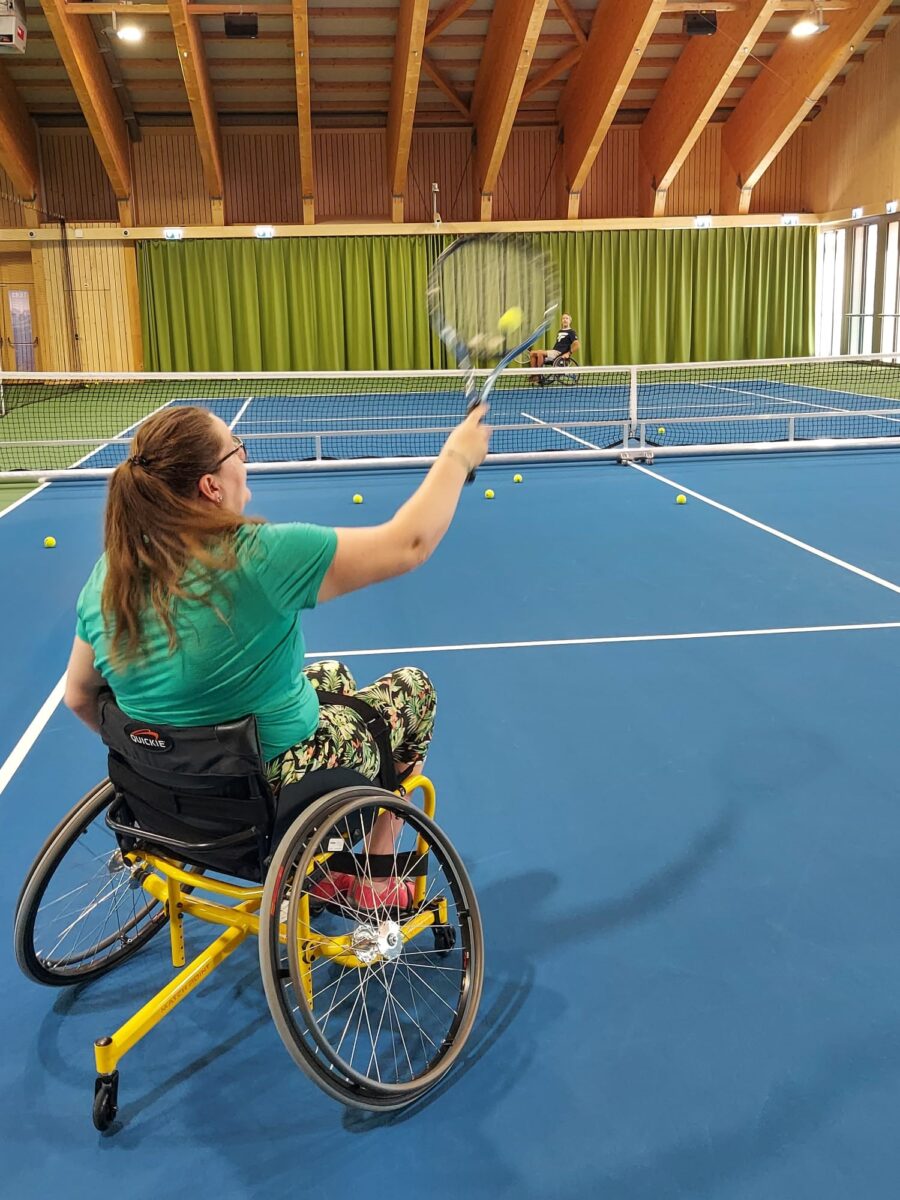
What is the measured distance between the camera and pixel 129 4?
14367mm

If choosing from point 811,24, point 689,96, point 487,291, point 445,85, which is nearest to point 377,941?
point 487,291

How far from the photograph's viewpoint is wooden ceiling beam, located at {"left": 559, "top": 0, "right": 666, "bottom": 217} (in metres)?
15.7

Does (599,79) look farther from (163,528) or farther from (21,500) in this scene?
(163,528)

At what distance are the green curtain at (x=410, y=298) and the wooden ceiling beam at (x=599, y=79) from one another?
1.65 meters

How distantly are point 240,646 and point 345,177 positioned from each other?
20915 mm

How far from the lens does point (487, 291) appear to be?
3.10m

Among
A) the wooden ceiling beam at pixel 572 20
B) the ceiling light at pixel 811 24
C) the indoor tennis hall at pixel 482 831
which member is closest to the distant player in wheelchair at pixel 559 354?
the wooden ceiling beam at pixel 572 20

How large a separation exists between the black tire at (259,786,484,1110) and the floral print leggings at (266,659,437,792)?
0.38ft

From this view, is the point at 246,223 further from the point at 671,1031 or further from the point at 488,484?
the point at 671,1031

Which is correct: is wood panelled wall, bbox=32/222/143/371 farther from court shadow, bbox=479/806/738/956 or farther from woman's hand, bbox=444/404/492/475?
woman's hand, bbox=444/404/492/475

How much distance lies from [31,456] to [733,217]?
15583 millimetres

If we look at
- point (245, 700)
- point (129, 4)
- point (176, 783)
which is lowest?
point (176, 783)

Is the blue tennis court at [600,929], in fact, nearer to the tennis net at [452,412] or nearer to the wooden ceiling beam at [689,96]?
the tennis net at [452,412]

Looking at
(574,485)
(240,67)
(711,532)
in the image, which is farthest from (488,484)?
(240,67)
